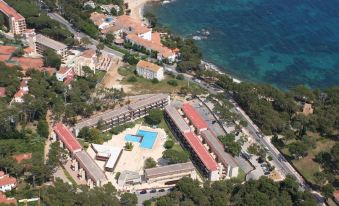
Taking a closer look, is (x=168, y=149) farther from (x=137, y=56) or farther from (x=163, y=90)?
(x=137, y=56)

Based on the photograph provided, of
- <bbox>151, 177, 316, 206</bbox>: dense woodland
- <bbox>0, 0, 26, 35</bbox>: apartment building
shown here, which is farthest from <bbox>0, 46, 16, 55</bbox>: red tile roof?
<bbox>151, 177, 316, 206</bbox>: dense woodland

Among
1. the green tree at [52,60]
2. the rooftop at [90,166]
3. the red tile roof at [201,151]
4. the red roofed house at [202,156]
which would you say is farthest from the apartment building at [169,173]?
the green tree at [52,60]

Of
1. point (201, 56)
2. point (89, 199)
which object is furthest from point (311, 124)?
point (89, 199)

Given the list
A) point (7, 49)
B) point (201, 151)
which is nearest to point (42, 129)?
point (201, 151)

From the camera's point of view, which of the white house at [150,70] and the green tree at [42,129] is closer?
the green tree at [42,129]

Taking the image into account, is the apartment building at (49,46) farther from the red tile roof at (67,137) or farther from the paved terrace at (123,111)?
the red tile roof at (67,137)

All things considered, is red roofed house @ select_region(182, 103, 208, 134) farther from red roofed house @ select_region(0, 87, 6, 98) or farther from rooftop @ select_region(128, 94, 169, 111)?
red roofed house @ select_region(0, 87, 6, 98)

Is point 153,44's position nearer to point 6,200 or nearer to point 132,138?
point 132,138
